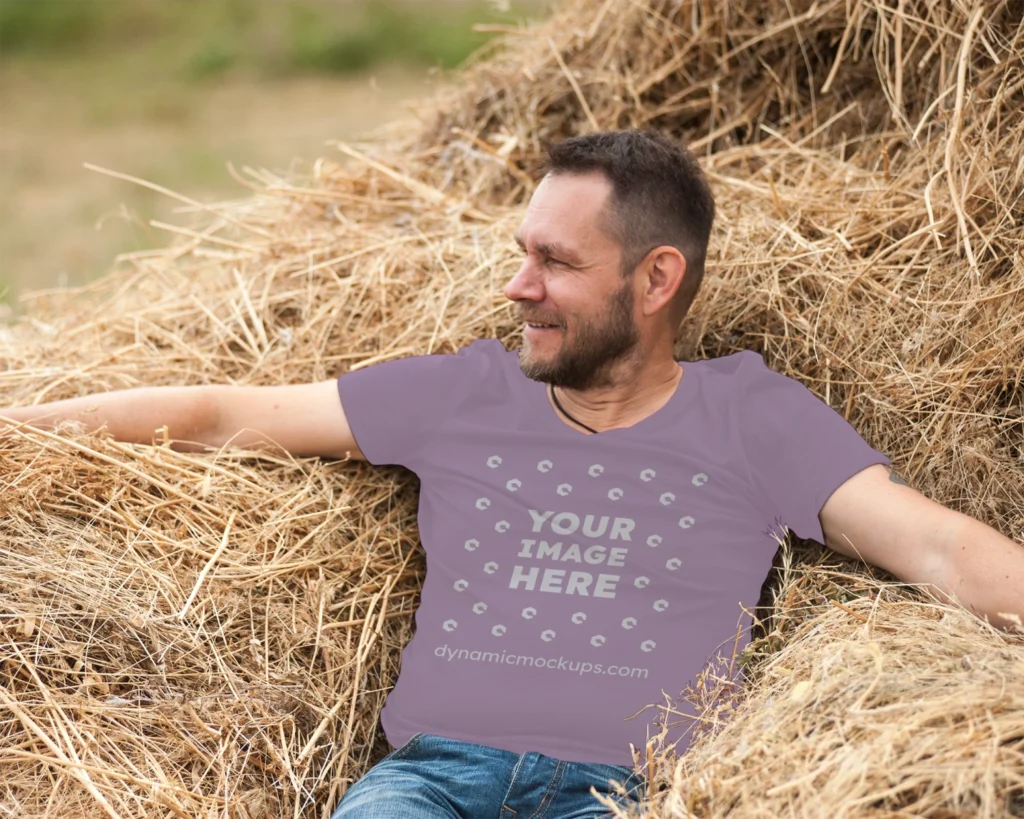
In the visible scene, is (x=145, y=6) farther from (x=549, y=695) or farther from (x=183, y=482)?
(x=549, y=695)

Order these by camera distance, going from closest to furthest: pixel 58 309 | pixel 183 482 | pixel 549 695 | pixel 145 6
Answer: pixel 549 695 → pixel 183 482 → pixel 58 309 → pixel 145 6

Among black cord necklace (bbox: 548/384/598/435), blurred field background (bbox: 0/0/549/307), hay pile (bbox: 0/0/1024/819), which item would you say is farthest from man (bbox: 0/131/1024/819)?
A: blurred field background (bbox: 0/0/549/307)

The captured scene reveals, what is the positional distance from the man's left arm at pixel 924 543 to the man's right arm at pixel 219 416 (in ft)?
3.88

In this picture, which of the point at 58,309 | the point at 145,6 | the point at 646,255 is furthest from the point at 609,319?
the point at 145,6

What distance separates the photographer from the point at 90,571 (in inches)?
95.8

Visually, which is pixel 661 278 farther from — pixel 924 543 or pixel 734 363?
pixel 924 543

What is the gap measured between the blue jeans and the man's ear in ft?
3.47

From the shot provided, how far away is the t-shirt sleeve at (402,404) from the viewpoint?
2742mm

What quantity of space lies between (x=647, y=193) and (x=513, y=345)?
0.71 meters

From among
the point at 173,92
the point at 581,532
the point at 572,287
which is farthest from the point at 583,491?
the point at 173,92

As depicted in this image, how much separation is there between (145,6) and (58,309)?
402 inches

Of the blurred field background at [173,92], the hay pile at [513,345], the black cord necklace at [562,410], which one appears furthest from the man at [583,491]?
the blurred field background at [173,92]

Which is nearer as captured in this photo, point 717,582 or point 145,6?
point 717,582

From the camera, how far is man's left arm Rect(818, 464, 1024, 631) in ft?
7.08
